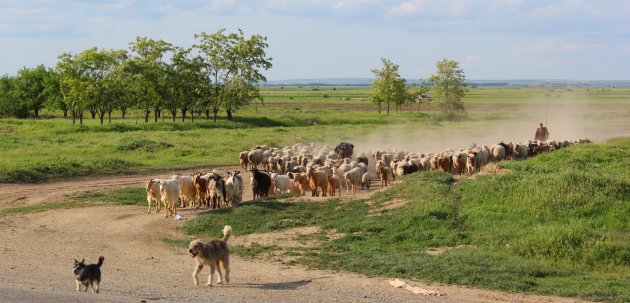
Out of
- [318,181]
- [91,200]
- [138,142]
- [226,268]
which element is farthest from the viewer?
[138,142]

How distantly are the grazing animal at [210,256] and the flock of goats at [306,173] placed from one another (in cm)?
854

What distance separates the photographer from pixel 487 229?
17.8 meters

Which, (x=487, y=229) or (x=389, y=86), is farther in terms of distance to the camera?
(x=389, y=86)

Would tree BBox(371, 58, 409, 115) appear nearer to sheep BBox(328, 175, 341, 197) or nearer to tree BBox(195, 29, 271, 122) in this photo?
tree BBox(195, 29, 271, 122)

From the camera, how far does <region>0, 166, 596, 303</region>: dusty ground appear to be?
12875 mm

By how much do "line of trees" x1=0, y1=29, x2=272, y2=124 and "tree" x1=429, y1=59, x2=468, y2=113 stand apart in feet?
67.4

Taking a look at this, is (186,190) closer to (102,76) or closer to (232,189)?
(232,189)

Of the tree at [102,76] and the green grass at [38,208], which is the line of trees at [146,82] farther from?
the green grass at [38,208]

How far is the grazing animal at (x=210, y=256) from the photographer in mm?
13562

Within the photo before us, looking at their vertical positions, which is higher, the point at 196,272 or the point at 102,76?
the point at 102,76

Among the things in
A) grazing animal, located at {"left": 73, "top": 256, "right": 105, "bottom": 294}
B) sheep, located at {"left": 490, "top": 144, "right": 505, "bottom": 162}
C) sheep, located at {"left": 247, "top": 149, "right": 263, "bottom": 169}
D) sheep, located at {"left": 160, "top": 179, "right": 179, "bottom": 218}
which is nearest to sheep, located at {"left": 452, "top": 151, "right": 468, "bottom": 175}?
sheep, located at {"left": 490, "top": 144, "right": 505, "bottom": 162}

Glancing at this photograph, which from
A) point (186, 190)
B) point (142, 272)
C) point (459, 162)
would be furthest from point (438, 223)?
point (459, 162)

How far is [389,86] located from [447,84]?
229 inches

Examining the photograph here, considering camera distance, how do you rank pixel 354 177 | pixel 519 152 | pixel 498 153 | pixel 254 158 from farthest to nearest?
pixel 254 158 → pixel 519 152 → pixel 498 153 → pixel 354 177
